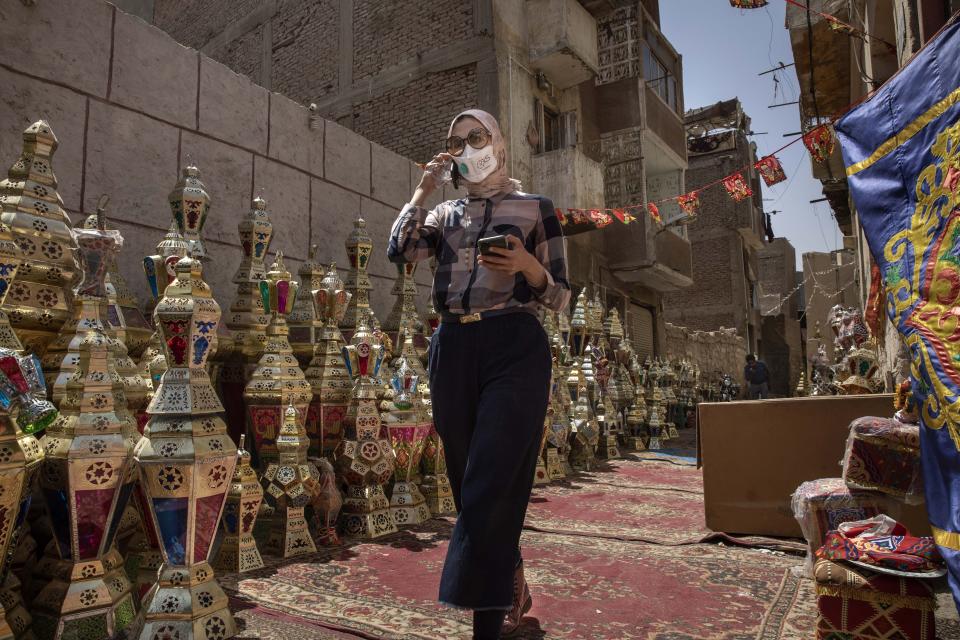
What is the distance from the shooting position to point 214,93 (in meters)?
4.70

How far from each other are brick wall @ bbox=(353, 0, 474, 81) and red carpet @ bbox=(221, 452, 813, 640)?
920cm

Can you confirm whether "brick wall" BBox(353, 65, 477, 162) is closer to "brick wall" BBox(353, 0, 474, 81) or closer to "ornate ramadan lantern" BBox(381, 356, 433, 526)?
"brick wall" BBox(353, 0, 474, 81)

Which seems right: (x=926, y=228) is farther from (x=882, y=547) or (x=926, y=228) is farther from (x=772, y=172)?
(x=772, y=172)

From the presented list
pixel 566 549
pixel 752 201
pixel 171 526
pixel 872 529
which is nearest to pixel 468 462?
pixel 171 526

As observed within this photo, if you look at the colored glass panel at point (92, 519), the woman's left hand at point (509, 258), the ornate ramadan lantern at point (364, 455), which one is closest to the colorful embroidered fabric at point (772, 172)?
the ornate ramadan lantern at point (364, 455)

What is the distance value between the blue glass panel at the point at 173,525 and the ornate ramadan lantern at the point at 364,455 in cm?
151

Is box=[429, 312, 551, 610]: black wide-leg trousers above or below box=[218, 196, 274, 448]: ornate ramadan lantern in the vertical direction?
below

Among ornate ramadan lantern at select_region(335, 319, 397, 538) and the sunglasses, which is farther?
ornate ramadan lantern at select_region(335, 319, 397, 538)

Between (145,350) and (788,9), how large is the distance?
785 cm

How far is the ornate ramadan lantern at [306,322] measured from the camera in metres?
3.82

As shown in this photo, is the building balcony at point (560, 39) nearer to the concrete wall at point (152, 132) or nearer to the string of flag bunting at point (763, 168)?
the string of flag bunting at point (763, 168)

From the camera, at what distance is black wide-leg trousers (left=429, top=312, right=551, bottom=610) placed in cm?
164

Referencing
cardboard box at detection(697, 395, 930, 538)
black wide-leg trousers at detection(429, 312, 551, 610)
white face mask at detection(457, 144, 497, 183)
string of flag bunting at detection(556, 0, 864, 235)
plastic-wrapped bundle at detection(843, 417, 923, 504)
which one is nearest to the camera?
black wide-leg trousers at detection(429, 312, 551, 610)

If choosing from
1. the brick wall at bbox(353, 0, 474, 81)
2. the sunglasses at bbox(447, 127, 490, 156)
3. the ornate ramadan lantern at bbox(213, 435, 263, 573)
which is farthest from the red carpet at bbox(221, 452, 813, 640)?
the brick wall at bbox(353, 0, 474, 81)
